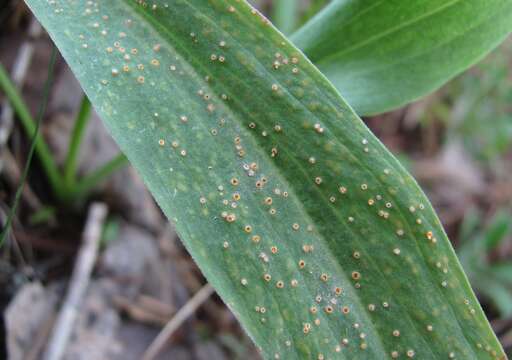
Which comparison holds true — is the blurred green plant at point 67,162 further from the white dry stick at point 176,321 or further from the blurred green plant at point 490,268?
the blurred green plant at point 490,268

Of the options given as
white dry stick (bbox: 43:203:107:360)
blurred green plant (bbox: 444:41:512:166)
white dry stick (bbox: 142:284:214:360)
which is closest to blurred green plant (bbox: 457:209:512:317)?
blurred green plant (bbox: 444:41:512:166)

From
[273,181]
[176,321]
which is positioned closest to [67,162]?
[176,321]

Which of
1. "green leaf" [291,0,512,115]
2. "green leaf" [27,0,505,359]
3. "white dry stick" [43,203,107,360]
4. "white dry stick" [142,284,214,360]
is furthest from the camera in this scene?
"white dry stick" [142,284,214,360]

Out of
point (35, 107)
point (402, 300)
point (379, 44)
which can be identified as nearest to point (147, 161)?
point (402, 300)

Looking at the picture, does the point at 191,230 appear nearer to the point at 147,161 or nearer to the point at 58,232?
the point at 147,161

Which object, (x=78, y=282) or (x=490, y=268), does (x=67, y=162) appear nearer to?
(x=78, y=282)

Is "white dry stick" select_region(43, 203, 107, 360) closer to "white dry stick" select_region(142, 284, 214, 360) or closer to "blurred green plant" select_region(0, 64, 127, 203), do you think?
"blurred green plant" select_region(0, 64, 127, 203)
